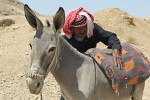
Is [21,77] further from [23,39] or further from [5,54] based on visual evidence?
[23,39]

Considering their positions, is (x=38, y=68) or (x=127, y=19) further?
(x=127, y=19)

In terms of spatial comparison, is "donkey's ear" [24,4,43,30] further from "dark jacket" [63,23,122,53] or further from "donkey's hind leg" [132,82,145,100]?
"donkey's hind leg" [132,82,145,100]

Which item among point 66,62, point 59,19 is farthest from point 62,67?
point 59,19

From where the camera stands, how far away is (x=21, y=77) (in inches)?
408

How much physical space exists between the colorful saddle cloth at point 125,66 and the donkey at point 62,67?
82 millimetres

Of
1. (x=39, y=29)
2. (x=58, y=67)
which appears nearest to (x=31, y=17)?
(x=39, y=29)

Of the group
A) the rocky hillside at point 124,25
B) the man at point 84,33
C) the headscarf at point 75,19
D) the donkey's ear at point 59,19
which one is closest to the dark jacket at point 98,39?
the man at point 84,33

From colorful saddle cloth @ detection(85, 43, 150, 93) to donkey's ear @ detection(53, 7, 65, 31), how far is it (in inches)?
29.6

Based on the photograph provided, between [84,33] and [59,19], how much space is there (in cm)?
84

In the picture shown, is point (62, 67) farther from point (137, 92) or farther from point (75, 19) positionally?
point (137, 92)

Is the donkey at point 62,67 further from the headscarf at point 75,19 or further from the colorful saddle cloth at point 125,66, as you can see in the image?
the headscarf at point 75,19

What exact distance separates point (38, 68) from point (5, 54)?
8.93 metres

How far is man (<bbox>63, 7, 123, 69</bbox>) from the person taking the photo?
4883 millimetres

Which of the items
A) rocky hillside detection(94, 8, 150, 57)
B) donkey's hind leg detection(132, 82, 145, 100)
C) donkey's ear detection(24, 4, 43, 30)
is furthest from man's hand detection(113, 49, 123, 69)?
rocky hillside detection(94, 8, 150, 57)
